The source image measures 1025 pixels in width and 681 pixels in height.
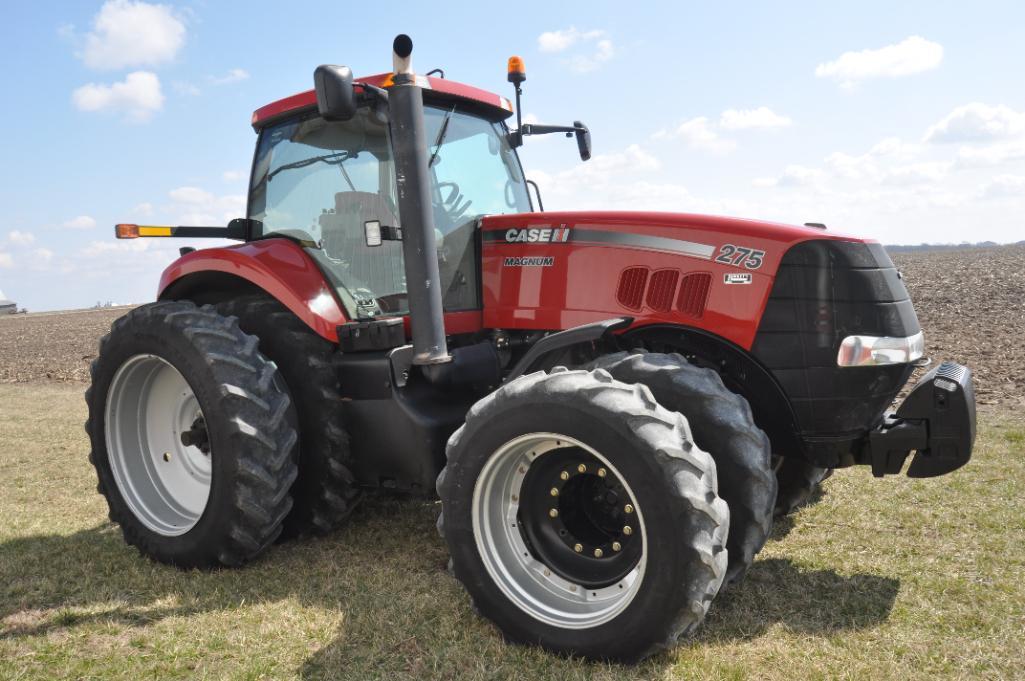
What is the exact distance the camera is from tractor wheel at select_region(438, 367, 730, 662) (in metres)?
2.64

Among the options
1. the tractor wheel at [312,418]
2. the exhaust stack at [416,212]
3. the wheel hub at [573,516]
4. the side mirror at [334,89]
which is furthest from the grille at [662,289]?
the tractor wheel at [312,418]

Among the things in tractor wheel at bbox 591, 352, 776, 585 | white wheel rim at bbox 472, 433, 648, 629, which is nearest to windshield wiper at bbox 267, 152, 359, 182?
white wheel rim at bbox 472, 433, 648, 629

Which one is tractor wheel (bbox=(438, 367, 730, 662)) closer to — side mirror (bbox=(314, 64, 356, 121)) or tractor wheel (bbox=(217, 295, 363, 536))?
tractor wheel (bbox=(217, 295, 363, 536))

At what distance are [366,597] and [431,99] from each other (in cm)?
247

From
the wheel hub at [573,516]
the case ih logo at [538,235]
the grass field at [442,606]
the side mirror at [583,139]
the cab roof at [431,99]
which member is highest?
the cab roof at [431,99]

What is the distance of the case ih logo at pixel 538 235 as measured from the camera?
3796 millimetres

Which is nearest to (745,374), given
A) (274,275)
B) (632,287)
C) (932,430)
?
(632,287)

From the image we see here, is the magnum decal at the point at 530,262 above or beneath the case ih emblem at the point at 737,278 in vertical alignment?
above

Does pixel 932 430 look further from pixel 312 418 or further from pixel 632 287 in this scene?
pixel 312 418

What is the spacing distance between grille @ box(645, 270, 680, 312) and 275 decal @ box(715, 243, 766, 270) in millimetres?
209

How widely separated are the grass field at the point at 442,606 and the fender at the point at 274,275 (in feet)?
4.11

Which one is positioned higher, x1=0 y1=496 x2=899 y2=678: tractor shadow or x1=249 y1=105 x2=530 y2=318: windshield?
x1=249 y1=105 x2=530 y2=318: windshield

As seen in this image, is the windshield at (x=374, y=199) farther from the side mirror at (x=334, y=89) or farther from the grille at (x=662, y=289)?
the grille at (x=662, y=289)

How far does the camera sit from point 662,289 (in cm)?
351
